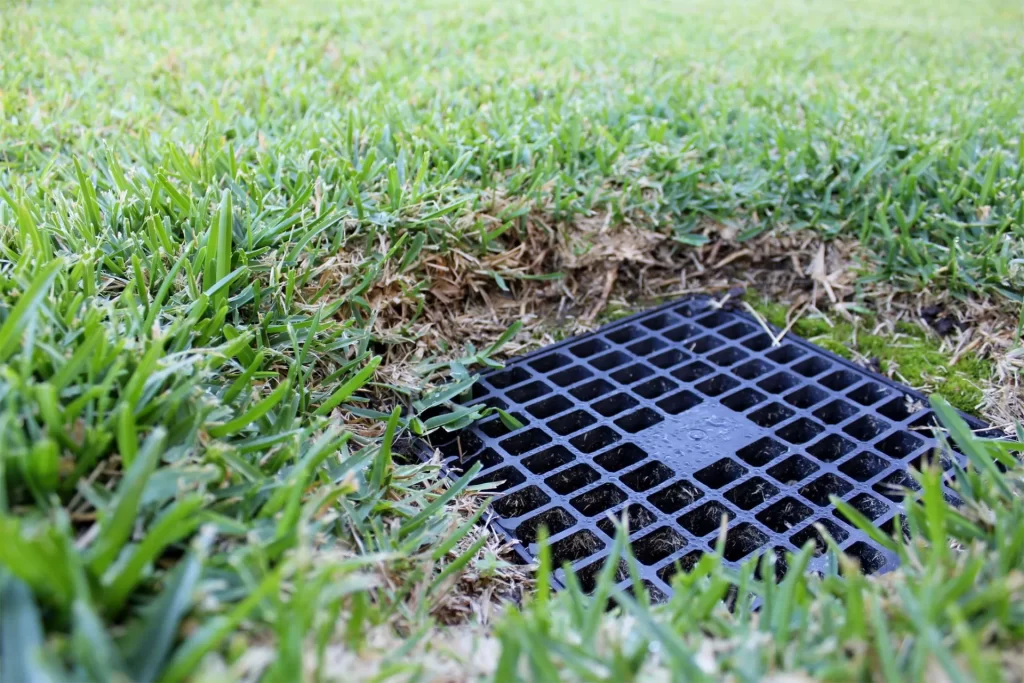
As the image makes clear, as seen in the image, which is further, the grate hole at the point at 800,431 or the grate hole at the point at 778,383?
the grate hole at the point at 778,383

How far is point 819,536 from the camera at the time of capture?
4.64ft

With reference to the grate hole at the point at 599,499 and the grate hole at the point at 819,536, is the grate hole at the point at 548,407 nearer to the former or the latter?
the grate hole at the point at 599,499

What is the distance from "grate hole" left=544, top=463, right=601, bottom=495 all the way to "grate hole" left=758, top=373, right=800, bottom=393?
0.52 metres

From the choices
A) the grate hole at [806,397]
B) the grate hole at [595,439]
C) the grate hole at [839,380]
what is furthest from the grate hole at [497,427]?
the grate hole at [839,380]

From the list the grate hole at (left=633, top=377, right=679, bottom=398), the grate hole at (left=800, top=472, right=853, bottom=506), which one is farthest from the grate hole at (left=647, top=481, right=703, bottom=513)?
the grate hole at (left=633, top=377, right=679, bottom=398)

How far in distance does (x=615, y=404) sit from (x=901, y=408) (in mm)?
611

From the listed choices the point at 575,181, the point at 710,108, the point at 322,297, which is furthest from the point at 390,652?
the point at 710,108

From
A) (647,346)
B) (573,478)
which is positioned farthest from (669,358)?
(573,478)

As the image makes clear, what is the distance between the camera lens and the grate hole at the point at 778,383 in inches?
71.2

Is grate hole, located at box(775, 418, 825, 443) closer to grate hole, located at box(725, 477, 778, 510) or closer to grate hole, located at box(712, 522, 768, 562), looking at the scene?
grate hole, located at box(725, 477, 778, 510)

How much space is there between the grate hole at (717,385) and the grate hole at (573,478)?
409 mm

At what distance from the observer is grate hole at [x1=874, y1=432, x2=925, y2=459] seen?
1.59m

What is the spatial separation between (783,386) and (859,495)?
40 cm

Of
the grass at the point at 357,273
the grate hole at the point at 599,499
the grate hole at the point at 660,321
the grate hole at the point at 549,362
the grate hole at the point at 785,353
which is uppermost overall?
the grass at the point at 357,273
